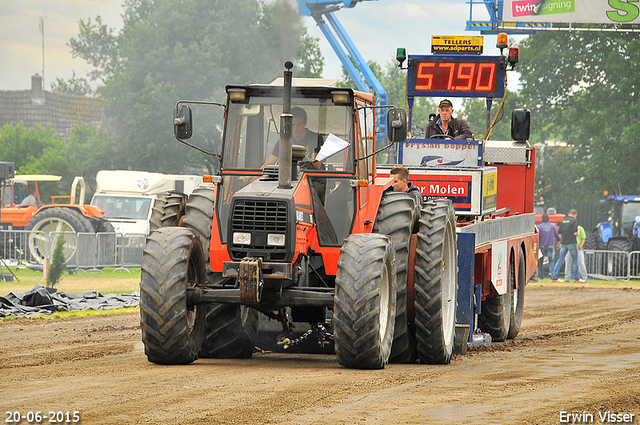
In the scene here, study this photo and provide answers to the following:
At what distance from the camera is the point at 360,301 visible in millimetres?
7926

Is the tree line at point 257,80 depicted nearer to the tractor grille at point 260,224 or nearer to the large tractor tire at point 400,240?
the large tractor tire at point 400,240

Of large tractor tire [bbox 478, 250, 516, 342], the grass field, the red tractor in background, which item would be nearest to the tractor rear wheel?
the grass field

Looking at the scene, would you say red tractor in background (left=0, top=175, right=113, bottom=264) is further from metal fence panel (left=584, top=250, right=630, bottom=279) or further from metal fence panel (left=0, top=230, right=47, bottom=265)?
metal fence panel (left=584, top=250, right=630, bottom=279)

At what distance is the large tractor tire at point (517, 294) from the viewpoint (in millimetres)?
13562

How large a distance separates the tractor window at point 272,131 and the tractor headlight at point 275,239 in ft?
3.60

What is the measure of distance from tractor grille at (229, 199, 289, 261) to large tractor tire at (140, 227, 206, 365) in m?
0.51

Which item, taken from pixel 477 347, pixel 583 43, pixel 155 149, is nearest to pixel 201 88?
pixel 155 149

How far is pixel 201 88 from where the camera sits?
41.0 metres

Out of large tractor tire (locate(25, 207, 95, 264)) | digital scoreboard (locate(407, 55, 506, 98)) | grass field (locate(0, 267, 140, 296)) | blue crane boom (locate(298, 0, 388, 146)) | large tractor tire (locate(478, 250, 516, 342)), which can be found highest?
blue crane boom (locate(298, 0, 388, 146))

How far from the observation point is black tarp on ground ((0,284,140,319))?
1475 centimetres

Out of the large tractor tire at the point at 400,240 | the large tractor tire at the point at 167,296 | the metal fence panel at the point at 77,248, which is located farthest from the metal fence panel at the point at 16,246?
the large tractor tire at the point at 400,240

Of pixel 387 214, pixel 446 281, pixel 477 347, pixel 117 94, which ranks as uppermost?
pixel 117 94

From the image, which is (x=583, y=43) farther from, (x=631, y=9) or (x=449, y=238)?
(x=449, y=238)

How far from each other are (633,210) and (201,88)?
19.7 m
